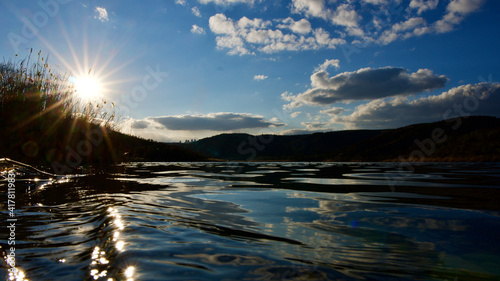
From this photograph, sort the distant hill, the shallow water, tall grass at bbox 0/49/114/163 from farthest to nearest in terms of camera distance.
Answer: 1. the distant hill
2. tall grass at bbox 0/49/114/163
3. the shallow water

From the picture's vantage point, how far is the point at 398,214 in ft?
10.6

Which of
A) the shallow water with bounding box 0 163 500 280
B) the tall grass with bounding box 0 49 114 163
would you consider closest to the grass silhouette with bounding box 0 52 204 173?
the tall grass with bounding box 0 49 114 163

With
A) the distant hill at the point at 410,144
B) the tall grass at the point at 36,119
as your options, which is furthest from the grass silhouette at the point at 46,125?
the distant hill at the point at 410,144

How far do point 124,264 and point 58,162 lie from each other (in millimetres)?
9831

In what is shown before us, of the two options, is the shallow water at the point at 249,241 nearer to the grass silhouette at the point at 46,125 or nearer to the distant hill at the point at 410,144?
the grass silhouette at the point at 46,125

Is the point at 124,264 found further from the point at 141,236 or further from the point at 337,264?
the point at 337,264

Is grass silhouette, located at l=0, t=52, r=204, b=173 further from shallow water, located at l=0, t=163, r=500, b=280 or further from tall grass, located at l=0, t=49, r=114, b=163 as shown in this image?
shallow water, located at l=0, t=163, r=500, b=280

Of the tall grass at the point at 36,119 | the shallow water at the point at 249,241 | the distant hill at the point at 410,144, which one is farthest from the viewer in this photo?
the distant hill at the point at 410,144

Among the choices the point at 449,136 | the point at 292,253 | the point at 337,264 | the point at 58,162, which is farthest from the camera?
the point at 449,136

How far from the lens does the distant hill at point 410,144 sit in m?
39.5

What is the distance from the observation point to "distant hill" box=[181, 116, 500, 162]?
39531mm

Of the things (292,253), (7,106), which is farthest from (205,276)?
(7,106)

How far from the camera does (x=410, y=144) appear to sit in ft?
184

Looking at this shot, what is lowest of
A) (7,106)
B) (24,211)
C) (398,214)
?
(398,214)
